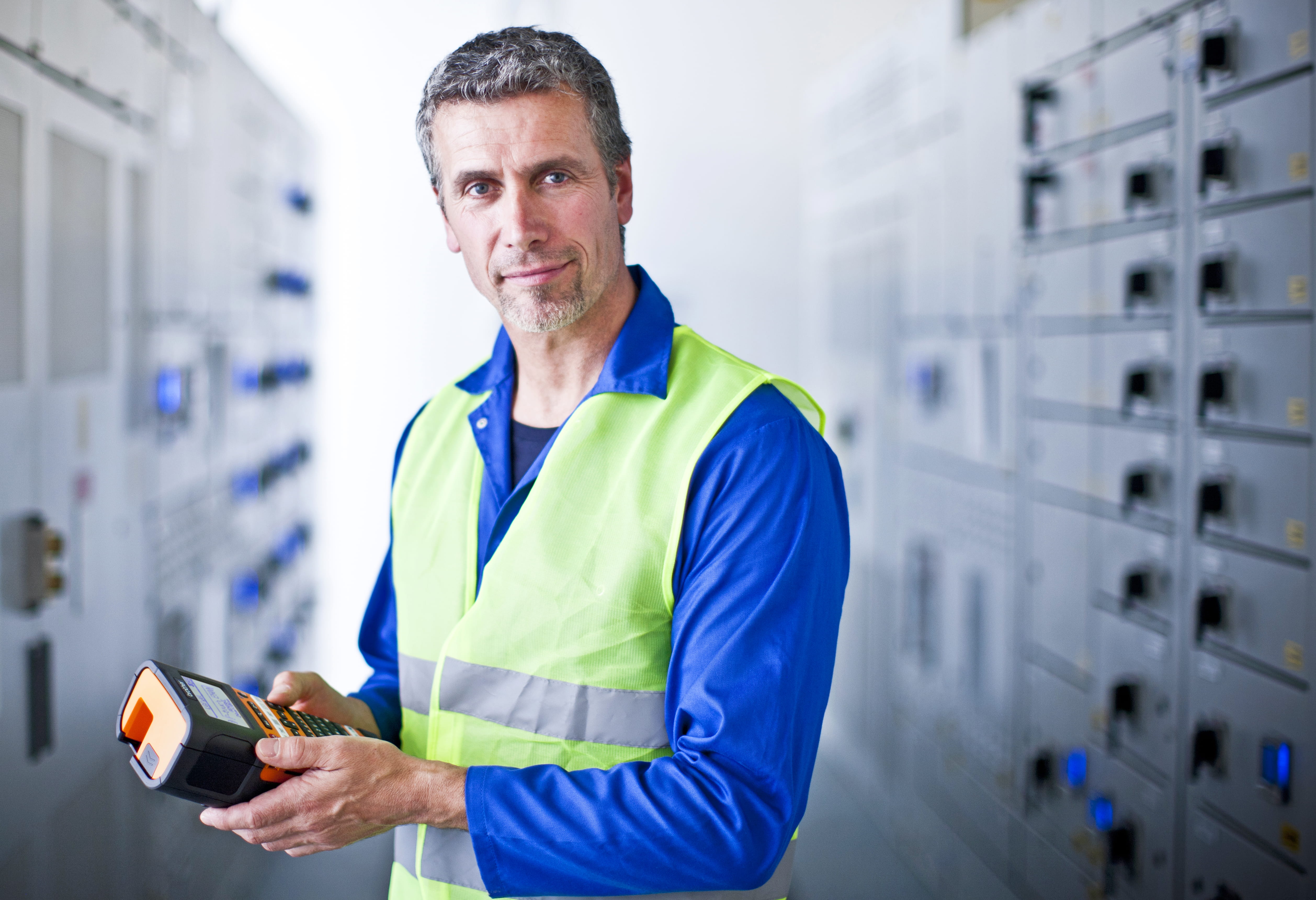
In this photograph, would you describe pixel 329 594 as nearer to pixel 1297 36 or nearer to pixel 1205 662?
pixel 1205 662

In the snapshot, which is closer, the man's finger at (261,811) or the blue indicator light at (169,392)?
the man's finger at (261,811)

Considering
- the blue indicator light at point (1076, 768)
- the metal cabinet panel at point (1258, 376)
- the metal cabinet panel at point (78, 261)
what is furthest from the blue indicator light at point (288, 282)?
the blue indicator light at point (1076, 768)

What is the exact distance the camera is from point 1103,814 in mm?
2615

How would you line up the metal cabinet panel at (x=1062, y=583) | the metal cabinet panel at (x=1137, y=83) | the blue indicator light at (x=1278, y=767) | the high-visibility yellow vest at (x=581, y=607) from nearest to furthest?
the high-visibility yellow vest at (x=581, y=607) → the blue indicator light at (x=1278, y=767) → the metal cabinet panel at (x=1137, y=83) → the metal cabinet panel at (x=1062, y=583)

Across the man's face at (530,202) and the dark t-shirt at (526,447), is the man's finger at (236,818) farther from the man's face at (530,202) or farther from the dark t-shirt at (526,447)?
the man's face at (530,202)

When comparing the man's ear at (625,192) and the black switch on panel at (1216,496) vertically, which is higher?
the man's ear at (625,192)

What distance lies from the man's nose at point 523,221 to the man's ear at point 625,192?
0.19 meters

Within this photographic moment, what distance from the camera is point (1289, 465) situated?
77.9 inches

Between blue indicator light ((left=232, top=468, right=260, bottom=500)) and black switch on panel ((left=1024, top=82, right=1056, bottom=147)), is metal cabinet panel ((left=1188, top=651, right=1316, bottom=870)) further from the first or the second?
blue indicator light ((left=232, top=468, right=260, bottom=500))

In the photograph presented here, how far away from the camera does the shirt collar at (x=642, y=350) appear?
1.23 meters

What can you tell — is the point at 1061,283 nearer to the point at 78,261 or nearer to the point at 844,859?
the point at 844,859

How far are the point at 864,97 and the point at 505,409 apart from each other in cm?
329

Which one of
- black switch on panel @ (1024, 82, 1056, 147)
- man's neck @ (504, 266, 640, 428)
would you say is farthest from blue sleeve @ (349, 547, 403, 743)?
black switch on panel @ (1024, 82, 1056, 147)

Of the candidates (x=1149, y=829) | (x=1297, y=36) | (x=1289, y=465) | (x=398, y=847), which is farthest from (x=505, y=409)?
(x=1149, y=829)
